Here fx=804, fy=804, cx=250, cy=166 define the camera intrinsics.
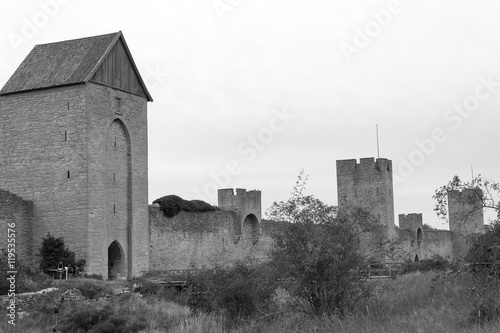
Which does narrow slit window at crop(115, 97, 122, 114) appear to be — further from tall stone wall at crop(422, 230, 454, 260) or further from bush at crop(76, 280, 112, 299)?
tall stone wall at crop(422, 230, 454, 260)

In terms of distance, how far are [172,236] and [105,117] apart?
6.87 metres

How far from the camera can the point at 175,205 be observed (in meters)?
36.8

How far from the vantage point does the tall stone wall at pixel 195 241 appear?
3212 centimetres

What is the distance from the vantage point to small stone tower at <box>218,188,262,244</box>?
126ft

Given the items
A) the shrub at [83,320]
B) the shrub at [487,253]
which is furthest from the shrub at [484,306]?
the shrub at [83,320]

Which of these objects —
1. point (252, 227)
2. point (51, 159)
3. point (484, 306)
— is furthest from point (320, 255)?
point (252, 227)

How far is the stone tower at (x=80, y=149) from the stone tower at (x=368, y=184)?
1715cm

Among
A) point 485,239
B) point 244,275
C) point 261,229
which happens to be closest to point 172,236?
point 261,229

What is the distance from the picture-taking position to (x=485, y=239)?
603 inches

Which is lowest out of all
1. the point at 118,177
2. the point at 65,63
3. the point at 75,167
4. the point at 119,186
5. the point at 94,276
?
the point at 94,276

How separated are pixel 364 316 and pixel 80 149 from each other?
1550 cm

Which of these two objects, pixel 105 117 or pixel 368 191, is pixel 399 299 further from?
pixel 368 191

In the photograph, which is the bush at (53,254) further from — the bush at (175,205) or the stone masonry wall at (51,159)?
the bush at (175,205)

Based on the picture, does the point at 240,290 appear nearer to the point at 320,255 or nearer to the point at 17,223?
the point at 320,255
